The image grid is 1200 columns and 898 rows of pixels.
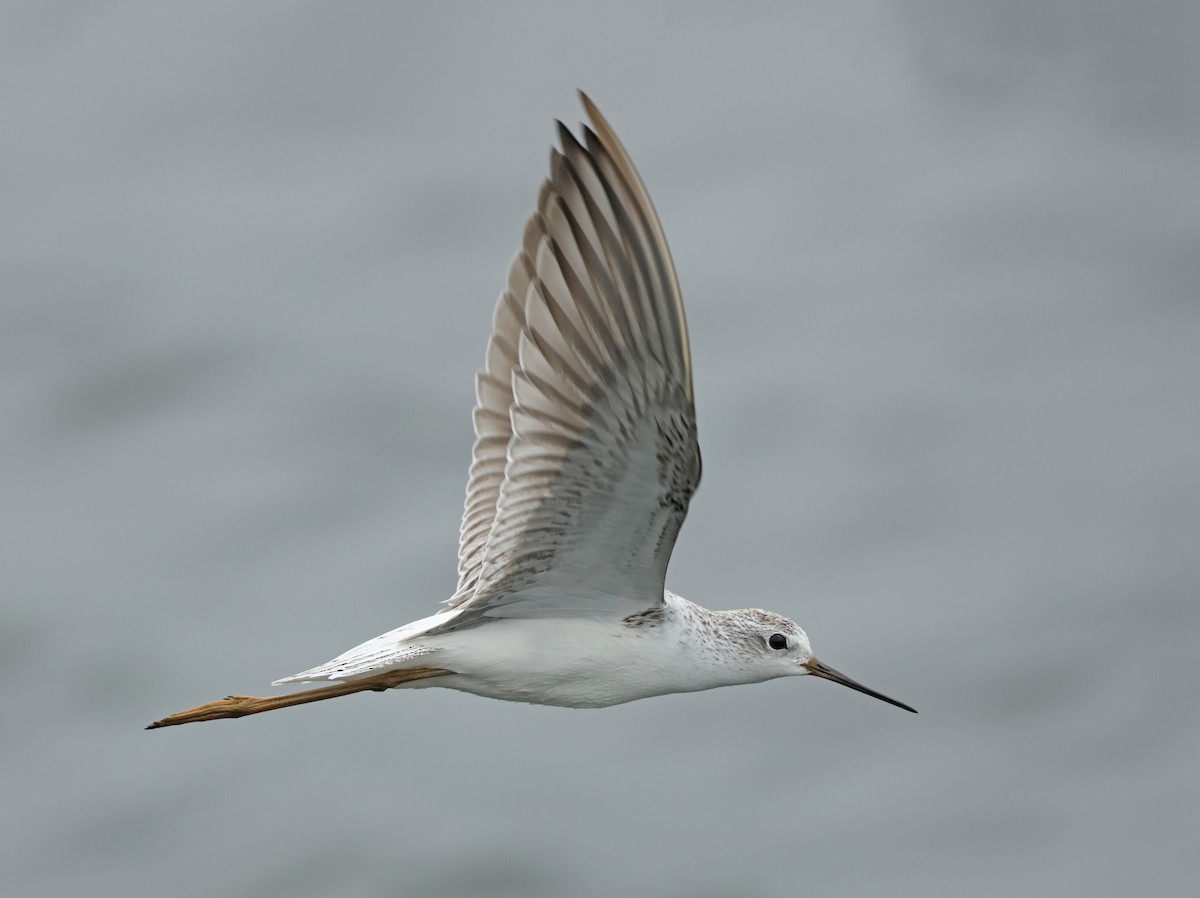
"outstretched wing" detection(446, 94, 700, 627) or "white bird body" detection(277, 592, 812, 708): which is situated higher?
"outstretched wing" detection(446, 94, 700, 627)

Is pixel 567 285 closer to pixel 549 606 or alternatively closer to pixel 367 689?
pixel 549 606

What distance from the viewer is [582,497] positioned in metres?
9.26

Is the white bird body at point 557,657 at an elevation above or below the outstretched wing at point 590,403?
below

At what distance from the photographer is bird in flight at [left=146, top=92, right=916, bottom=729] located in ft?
27.3

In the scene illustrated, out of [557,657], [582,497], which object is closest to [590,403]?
[582,497]

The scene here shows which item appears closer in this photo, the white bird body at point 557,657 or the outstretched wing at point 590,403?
the outstretched wing at point 590,403

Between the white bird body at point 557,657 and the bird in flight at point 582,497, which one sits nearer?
the bird in flight at point 582,497

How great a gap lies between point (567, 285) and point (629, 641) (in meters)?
2.41

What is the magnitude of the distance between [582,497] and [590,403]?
2.07 feet

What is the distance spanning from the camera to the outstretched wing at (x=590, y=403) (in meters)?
8.23

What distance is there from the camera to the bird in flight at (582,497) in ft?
27.3

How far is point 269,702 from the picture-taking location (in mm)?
10492

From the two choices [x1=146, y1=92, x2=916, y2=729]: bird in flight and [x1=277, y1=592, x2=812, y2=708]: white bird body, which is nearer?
[x1=146, y1=92, x2=916, y2=729]: bird in flight

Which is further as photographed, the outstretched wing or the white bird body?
the white bird body
